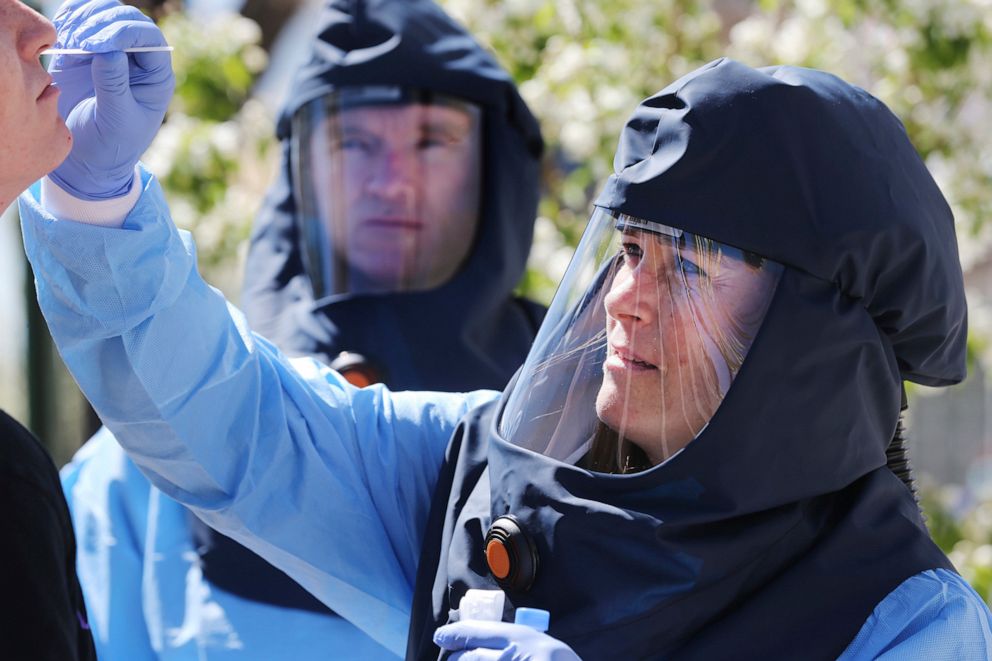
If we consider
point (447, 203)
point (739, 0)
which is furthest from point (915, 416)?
point (447, 203)

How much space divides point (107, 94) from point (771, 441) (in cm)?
81

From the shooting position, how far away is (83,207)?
4.79ft

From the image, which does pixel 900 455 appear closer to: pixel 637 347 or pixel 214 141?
pixel 637 347

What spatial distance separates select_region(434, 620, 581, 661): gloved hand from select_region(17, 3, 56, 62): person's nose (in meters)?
0.74

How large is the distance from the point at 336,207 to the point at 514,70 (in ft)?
4.52

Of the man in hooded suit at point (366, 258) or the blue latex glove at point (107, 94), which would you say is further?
the man in hooded suit at point (366, 258)

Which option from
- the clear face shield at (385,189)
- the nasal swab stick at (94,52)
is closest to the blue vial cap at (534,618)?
the nasal swab stick at (94,52)

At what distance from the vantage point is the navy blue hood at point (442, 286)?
257 cm

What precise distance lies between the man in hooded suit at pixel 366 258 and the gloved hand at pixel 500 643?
95 cm

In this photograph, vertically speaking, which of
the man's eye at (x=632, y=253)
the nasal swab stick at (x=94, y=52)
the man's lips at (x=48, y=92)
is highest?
the nasal swab stick at (x=94, y=52)

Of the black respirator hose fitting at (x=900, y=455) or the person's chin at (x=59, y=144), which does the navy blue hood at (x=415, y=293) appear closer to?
the black respirator hose fitting at (x=900, y=455)

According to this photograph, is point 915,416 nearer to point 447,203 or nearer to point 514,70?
point 514,70

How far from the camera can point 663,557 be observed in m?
1.46

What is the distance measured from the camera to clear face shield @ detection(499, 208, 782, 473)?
1.51 meters
